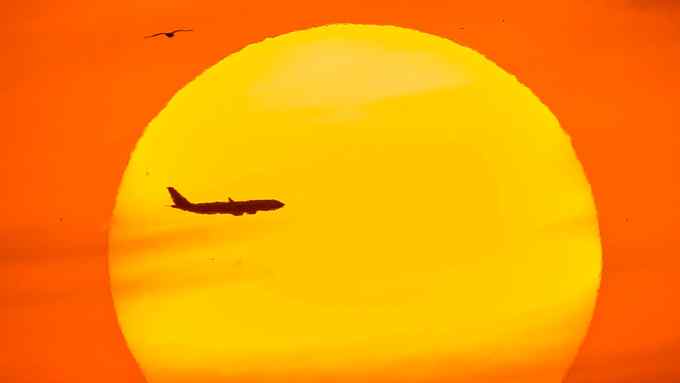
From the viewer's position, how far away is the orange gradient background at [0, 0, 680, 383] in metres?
1.44

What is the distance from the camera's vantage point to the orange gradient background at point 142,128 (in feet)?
4.72

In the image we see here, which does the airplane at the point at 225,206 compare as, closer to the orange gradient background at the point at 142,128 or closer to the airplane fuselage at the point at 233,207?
the airplane fuselage at the point at 233,207

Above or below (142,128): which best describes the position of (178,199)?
below

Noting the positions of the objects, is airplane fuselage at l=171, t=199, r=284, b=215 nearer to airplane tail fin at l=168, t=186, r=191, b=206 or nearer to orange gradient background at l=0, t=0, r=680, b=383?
airplane tail fin at l=168, t=186, r=191, b=206

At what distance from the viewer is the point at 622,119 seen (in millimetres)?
1530

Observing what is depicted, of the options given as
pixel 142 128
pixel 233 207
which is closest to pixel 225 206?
pixel 233 207

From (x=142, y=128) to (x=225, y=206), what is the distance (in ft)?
1.30

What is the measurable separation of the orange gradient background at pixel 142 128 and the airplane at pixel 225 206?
0.36 metres

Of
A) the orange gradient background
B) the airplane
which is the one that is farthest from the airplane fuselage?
the orange gradient background

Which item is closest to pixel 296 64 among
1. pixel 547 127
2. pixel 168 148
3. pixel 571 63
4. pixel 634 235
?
pixel 168 148

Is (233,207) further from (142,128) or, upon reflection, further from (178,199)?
(142,128)

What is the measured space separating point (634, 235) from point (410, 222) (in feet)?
1.98

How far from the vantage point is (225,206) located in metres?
1.11

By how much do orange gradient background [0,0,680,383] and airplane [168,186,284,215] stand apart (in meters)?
0.36
